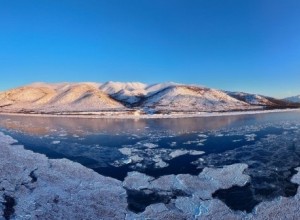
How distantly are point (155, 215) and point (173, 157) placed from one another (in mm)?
9004

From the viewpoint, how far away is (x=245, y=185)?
1311cm

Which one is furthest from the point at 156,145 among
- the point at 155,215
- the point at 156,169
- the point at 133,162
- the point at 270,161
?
the point at 155,215

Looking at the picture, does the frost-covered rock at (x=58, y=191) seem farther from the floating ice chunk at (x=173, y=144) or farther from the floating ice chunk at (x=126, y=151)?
the floating ice chunk at (x=173, y=144)

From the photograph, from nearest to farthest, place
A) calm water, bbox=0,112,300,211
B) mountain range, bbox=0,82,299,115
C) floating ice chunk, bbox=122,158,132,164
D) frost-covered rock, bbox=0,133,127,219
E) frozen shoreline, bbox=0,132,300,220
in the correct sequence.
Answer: frozen shoreline, bbox=0,132,300,220, frost-covered rock, bbox=0,133,127,219, calm water, bbox=0,112,300,211, floating ice chunk, bbox=122,158,132,164, mountain range, bbox=0,82,299,115

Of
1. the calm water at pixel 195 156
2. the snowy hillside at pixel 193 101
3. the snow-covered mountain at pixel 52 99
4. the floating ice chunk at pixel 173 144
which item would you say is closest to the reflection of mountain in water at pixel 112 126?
the calm water at pixel 195 156

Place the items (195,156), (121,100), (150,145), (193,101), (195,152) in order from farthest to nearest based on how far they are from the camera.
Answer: (121,100)
(193,101)
(150,145)
(195,152)
(195,156)

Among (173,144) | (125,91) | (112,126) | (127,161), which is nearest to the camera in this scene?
(127,161)

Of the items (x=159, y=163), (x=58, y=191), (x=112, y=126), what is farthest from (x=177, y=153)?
(x=112, y=126)

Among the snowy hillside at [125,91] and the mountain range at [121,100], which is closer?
the mountain range at [121,100]

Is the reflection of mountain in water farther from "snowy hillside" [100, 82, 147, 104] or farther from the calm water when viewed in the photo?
"snowy hillside" [100, 82, 147, 104]

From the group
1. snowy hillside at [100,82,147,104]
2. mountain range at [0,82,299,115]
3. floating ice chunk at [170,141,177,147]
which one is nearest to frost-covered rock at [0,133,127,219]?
floating ice chunk at [170,141,177,147]

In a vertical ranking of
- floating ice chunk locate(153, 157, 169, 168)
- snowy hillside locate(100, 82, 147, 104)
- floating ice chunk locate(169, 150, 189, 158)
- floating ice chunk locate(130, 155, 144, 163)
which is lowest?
floating ice chunk locate(153, 157, 169, 168)

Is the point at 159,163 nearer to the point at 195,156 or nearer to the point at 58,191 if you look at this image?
the point at 195,156

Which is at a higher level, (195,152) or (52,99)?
(52,99)
